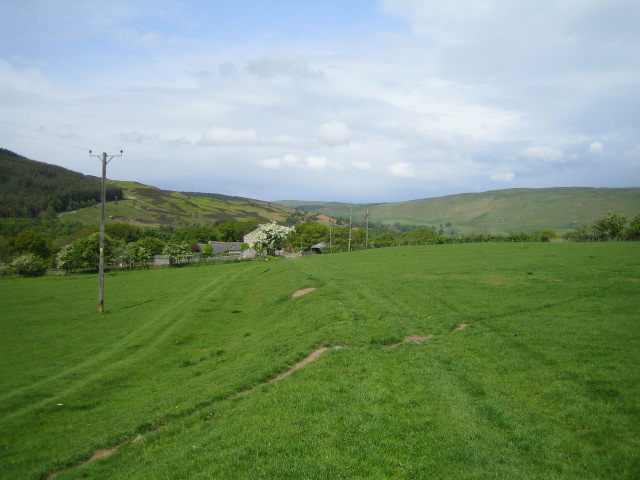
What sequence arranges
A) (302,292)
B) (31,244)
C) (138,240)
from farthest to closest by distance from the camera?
(138,240) < (31,244) < (302,292)

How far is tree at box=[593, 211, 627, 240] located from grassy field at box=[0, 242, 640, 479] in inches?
2950

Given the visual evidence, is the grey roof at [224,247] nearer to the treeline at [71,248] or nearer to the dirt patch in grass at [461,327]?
the treeline at [71,248]

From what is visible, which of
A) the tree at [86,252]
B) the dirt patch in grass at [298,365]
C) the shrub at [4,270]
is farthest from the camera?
the tree at [86,252]

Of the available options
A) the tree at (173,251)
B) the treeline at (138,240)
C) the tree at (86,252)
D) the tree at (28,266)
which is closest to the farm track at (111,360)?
the tree at (86,252)

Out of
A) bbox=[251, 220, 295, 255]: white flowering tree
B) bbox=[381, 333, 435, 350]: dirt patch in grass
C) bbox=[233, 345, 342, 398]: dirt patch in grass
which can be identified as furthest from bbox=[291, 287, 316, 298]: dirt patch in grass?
bbox=[251, 220, 295, 255]: white flowering tree

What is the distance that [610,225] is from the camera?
9375cm

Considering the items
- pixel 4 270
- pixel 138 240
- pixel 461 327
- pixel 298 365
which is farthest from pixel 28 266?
pixel 461 327

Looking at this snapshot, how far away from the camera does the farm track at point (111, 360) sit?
16375mm

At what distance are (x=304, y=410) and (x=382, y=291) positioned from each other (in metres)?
21.3

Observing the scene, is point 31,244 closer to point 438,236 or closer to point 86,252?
point 86,252

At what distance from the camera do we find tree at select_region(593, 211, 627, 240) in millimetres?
91275

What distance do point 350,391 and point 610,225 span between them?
106415 millimetres

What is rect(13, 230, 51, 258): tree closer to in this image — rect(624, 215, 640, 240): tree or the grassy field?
the grassy field

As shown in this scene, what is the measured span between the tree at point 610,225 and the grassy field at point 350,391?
74.9m
